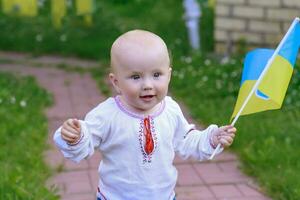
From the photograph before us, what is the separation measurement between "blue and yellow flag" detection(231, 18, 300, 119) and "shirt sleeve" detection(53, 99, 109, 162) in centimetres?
55

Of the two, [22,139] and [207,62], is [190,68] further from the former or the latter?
[22,139]

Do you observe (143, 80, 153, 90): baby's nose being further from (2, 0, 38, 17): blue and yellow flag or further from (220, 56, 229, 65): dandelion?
(2, 0, 38, 17): blue and yellow flag

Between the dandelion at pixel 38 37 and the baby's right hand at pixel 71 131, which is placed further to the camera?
the dandelion at pixel 38 37

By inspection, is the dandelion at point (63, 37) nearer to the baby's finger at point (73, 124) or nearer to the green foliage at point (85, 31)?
the green foliage at point (85, 31)

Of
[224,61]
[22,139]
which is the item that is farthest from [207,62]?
[22,139]

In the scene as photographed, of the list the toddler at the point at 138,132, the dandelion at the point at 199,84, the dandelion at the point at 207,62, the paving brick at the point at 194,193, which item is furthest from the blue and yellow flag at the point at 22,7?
the toddler at the point at 138,132

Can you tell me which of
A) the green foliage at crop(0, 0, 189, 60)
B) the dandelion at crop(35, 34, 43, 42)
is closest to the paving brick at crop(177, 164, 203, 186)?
the green foliage at crop(0, 0, 189, 60)

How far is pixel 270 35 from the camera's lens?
7.53 metres

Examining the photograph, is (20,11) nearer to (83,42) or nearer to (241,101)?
(83,42)

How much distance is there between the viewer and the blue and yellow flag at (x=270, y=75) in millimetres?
2889

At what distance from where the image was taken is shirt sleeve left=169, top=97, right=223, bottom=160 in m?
2.90

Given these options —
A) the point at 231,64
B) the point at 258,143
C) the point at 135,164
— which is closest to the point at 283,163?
the point at 258,143

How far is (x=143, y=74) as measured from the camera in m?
2.71

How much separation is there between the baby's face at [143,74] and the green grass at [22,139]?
1433 mm
